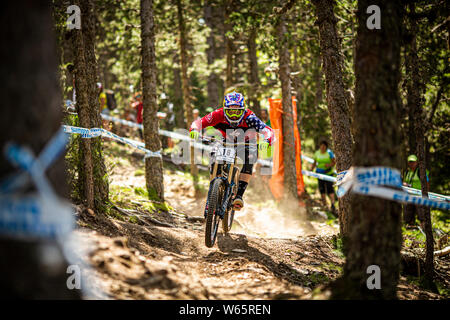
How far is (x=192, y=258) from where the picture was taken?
17.7 feet

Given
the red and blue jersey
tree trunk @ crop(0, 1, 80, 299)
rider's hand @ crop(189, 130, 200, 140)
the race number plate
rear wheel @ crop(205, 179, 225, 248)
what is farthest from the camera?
the red and blue jersey

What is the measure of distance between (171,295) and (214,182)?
2566mm

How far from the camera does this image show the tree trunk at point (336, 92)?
6.76 meters

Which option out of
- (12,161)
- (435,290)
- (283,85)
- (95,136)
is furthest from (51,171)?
(283,85)

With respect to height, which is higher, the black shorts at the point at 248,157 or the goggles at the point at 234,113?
the goggles at the point at 234,113

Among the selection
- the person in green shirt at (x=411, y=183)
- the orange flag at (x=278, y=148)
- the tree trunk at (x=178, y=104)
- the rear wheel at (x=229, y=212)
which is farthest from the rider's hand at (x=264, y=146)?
the tree trunk at (x=178, y=104)

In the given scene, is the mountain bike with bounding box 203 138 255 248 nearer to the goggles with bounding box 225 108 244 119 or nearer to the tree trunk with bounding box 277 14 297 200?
the goggles with bounding box 225 108 244 119

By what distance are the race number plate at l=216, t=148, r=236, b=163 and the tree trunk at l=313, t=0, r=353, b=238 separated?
199cm

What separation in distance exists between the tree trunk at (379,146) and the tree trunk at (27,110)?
237 centimetres

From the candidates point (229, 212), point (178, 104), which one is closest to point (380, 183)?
point (229, 212)

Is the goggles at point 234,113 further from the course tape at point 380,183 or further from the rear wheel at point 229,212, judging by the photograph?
the course tape at point 380,183

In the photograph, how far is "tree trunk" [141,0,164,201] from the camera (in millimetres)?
9180

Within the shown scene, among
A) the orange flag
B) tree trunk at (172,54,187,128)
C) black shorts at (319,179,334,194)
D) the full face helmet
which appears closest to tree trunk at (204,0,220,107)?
tree trunk at (172,54,187,128)

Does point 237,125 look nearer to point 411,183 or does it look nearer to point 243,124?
point 243,124
